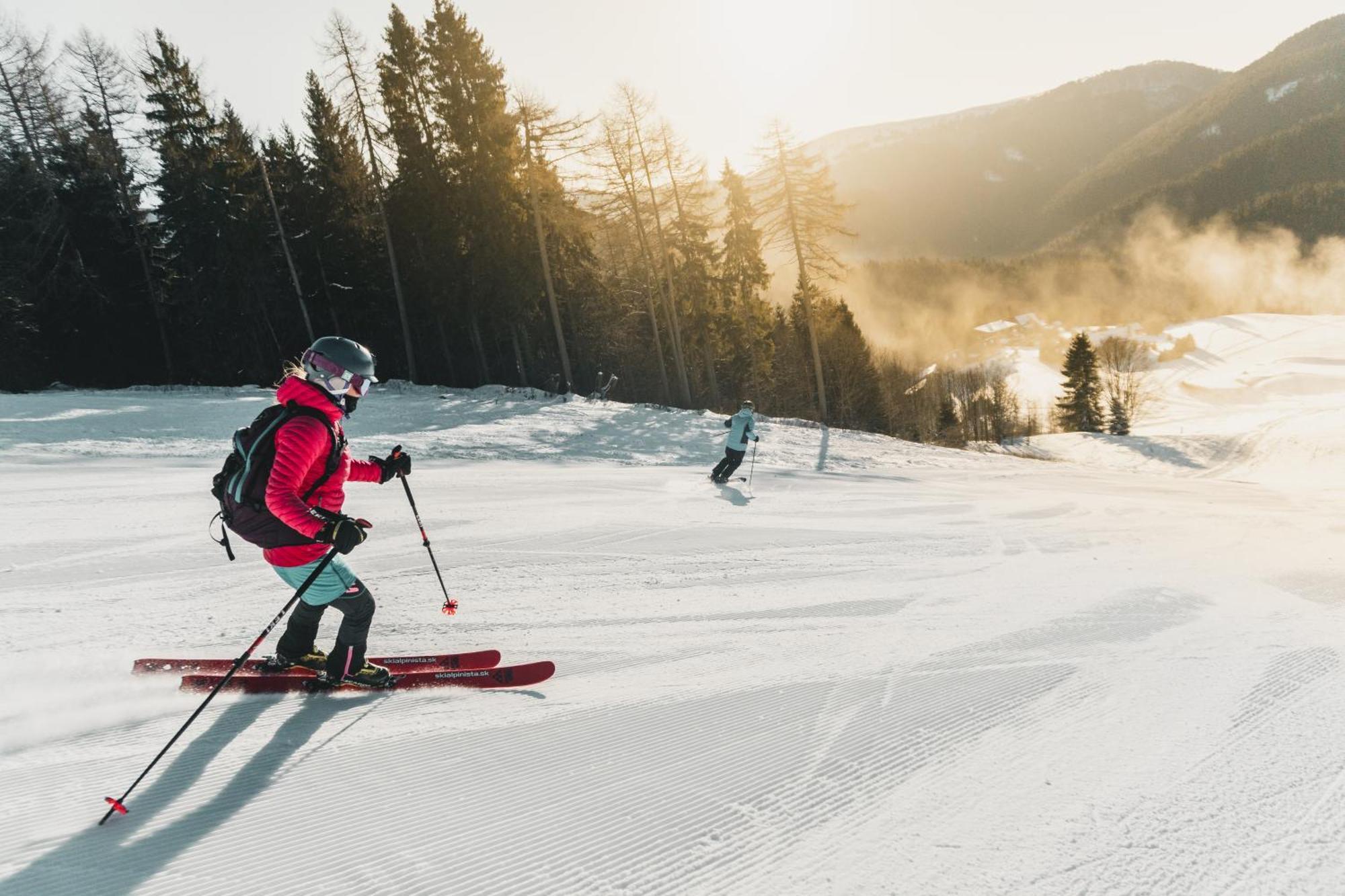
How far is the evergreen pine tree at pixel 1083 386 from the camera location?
186 feet

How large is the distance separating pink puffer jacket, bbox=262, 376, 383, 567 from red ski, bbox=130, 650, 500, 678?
840mm

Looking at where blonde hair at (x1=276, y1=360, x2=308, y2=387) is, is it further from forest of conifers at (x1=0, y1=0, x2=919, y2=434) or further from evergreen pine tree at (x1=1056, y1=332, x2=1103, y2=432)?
evergreen pine tree at (x1=1056, y1=332, x2=1103, y2=432)

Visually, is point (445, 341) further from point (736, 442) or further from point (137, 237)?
point (736, 442)

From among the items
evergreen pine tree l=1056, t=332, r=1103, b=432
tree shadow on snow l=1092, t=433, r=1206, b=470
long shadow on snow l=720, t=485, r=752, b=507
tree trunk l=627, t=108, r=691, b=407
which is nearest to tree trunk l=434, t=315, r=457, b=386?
tree trunk l=627, t=108, r=691, b=407

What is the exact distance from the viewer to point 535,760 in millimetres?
3348

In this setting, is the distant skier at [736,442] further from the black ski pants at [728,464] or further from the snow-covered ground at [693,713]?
the snow-covered ground at [693,713]

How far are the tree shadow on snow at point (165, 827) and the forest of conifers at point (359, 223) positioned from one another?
21.5 meters

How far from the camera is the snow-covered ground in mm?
2643

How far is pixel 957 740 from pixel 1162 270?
595 ft

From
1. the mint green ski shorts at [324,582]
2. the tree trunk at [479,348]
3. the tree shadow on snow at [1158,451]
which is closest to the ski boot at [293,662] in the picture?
the mint green ski shorts at [324,582]

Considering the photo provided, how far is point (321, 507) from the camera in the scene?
3699mm

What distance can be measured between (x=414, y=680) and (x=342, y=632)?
579 mm

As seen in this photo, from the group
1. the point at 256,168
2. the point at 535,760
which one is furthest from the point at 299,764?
the point at 256,168

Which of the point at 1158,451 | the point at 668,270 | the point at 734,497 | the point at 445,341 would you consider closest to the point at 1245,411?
the point at 1158,451
